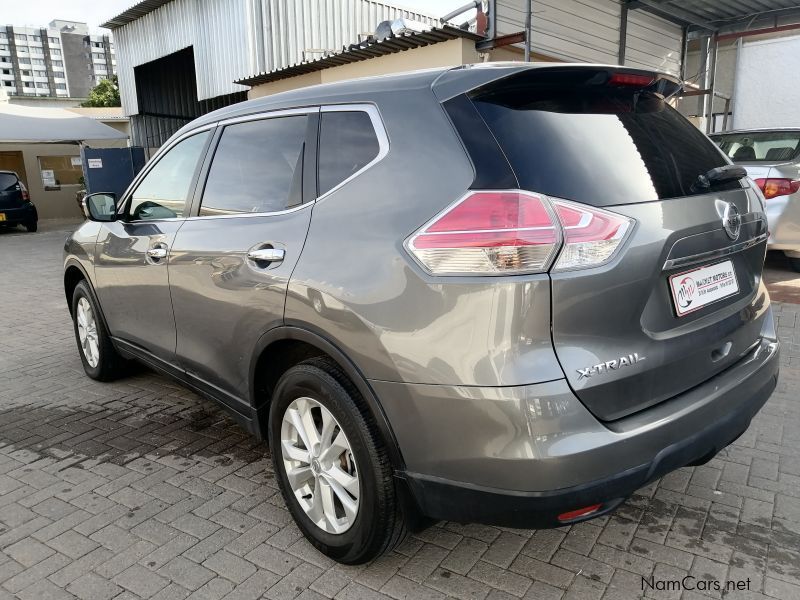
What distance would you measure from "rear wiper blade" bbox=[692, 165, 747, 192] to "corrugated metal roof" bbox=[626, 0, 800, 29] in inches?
382

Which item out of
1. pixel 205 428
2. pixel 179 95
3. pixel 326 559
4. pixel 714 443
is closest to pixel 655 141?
pixel 714 443

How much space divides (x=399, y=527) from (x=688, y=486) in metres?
1.53

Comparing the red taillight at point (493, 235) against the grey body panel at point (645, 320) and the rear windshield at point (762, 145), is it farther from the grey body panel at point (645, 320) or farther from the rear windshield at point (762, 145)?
the rear windshield at point (762, 145)

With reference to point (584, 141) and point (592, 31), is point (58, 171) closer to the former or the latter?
point (592, 31)

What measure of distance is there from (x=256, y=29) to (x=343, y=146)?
36.6 feet

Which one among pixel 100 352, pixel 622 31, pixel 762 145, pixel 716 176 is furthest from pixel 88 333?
A: pixel 622 31

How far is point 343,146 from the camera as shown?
7.83 ft

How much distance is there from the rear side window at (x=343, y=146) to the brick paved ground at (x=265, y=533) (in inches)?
58.3

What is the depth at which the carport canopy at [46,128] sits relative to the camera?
1661 cm

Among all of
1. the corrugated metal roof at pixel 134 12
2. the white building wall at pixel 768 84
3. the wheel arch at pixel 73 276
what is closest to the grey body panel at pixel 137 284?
the wheel arch at pixel 73 276

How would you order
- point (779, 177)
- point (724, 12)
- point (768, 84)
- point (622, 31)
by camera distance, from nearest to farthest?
1. point (779, 177)
2. point (622, 31)
3. point (724, 12)
4. point (768, 84)

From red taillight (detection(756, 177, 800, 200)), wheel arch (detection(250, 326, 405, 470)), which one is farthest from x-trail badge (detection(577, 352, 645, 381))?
→ red taillight (detection(756, 177, 800, 200))

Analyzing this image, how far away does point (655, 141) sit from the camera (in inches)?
89.0

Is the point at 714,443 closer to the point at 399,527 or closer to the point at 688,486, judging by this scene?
the point at 688,486
